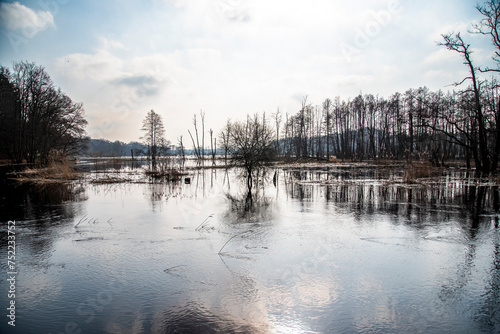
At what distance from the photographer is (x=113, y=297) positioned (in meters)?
4.39

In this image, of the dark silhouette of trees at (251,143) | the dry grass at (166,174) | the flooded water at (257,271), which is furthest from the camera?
the dry grass at (166,174)

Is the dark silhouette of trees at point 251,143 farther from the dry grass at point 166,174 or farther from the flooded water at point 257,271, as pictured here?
the flooded water at point 257,271

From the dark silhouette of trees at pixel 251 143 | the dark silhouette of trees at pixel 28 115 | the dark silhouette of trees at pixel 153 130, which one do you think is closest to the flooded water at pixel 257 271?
the dark silhouette of trees at pixel 251 143

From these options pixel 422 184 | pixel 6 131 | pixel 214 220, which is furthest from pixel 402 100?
pixel 6 131

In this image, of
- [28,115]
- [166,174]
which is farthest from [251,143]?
[28,115]

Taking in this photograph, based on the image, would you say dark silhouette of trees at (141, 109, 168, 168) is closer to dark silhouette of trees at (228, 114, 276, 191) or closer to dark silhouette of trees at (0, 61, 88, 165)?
dark silhouette of trees at (0, 61, 88, 165)

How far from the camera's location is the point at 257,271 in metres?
5.33

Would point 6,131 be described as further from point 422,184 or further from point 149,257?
point 422,184

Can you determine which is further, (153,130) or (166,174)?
(153,130)

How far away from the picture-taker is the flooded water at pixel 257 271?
3.79 metres

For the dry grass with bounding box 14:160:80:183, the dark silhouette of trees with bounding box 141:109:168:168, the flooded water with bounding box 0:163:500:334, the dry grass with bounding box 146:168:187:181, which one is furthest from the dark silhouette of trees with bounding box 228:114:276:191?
the dark silhouette of trees with bounding box 141:109:168:168

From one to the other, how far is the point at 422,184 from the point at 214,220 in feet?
47.6

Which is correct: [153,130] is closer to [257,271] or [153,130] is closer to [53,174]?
[53,174]

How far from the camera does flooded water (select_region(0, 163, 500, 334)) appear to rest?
12.4 ft
